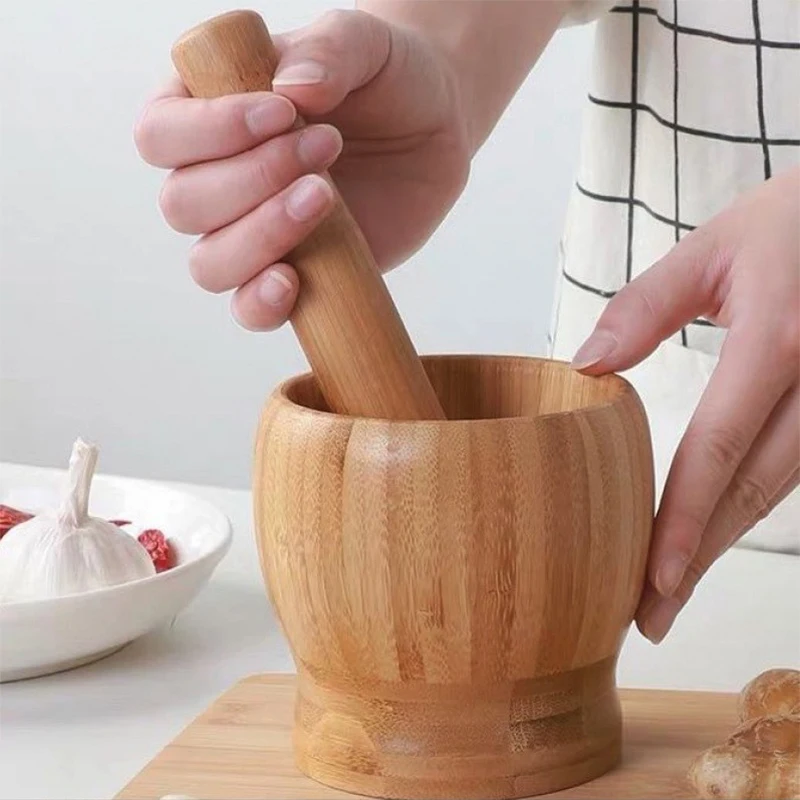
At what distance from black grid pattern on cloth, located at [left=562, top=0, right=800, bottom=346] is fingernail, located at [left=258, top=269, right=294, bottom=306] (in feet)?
1.67

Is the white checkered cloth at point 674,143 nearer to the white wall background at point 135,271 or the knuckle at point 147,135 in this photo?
the knuckle at point 147,135

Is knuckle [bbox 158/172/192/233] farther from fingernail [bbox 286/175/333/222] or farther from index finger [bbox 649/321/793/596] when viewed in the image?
index finger [bbox 649/321/793/596]

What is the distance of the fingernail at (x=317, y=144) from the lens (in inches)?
32.2

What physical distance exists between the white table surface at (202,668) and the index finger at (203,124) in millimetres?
307

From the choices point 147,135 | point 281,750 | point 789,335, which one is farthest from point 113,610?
point 789,335

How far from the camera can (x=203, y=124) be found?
2.71ft

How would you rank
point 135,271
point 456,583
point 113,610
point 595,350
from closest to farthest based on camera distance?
point 456,583, point 595,350, point 113,610, point 135,271

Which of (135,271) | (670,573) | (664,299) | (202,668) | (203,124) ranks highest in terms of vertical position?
(203,124)

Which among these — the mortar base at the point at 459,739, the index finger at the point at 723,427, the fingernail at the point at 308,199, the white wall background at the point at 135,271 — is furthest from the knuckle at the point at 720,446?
the white wall background at the point at 135,271

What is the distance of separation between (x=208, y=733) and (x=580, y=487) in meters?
0.25

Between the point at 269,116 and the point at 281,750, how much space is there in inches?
12.6

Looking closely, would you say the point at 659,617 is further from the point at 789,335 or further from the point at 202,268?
the point at 202,268

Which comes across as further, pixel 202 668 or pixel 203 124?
pixel 202 668

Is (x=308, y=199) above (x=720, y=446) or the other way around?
above
